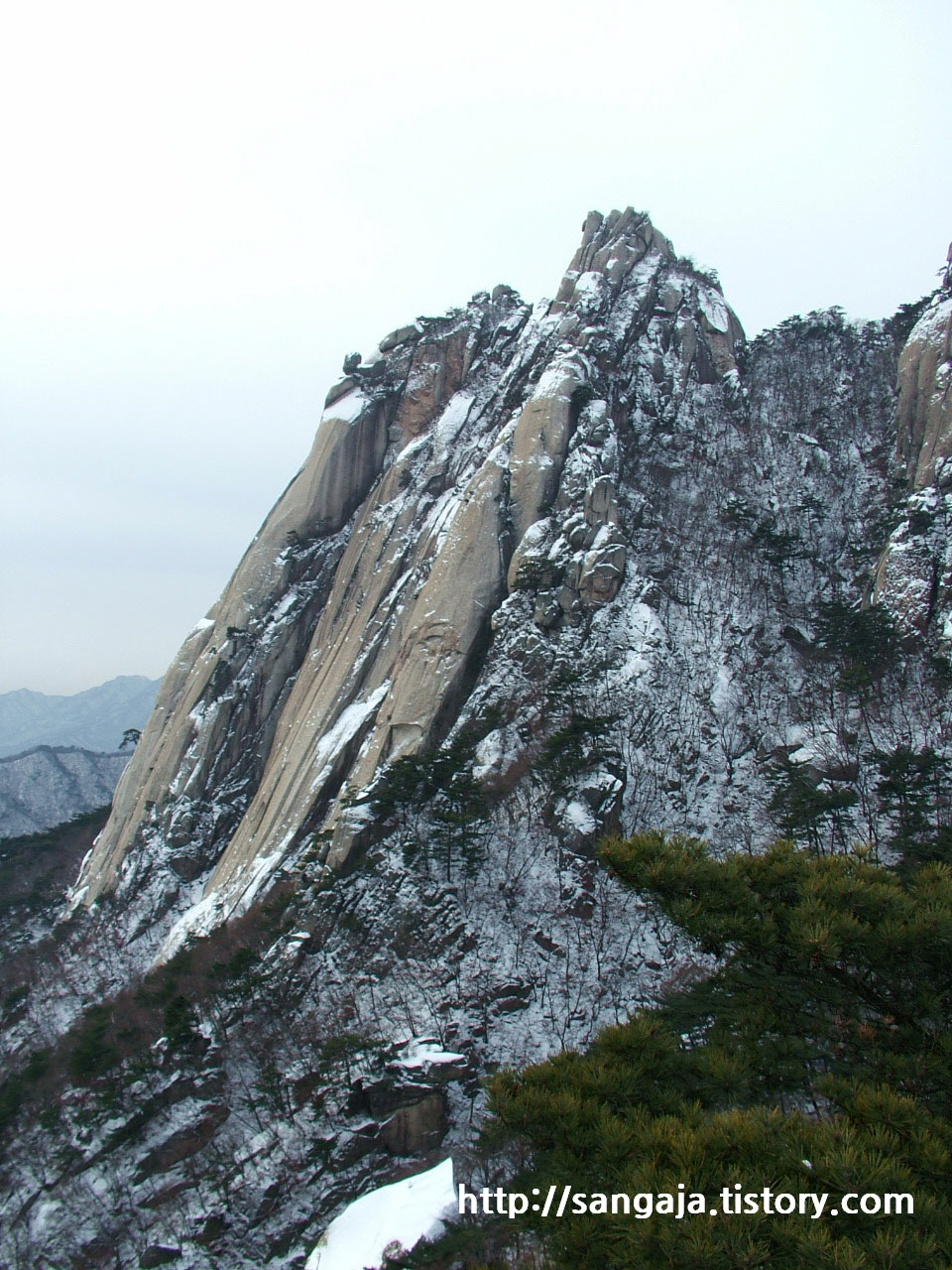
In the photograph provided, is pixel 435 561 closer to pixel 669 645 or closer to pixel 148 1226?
pixel 669 645

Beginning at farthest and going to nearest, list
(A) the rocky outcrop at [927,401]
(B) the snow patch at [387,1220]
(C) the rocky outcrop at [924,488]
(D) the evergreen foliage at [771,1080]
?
(A) the rocky outcrop at [927,401]
(C) the rocky outcrop at [924,488]
(B) the snow patch at [387,1220]
(D) the evergreen foliage at [771,1080]

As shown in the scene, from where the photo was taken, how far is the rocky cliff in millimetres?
17266

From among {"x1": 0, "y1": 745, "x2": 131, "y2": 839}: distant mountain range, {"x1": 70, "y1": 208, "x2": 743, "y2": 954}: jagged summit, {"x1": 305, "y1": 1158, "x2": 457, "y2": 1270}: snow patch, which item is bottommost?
{"x1": 0, "y1": 745, "x2": 131, "y2": 839}: distant mountain range

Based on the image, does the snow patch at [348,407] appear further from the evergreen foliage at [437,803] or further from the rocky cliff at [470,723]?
the evergreen foliage at [437,803]

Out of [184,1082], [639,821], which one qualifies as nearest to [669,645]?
[639,821]

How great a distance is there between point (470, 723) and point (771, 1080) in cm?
1894

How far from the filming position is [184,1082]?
1844 cm

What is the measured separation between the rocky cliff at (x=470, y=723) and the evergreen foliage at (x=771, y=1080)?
925 cm

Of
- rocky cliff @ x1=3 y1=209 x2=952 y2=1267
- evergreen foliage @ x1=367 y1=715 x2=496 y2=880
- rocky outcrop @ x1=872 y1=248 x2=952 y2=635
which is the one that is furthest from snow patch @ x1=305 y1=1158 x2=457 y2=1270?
rocky outcrop @ x1=872 y1=248 x2=952 y2=635

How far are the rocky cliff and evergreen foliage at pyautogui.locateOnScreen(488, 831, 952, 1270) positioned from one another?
9247mm

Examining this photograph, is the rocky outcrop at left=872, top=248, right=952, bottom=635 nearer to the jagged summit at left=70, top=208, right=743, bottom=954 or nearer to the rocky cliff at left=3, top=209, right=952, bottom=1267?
the rocky cliff at left=3, top=209, right=952, bottom=1267

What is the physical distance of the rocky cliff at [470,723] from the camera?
17.3m

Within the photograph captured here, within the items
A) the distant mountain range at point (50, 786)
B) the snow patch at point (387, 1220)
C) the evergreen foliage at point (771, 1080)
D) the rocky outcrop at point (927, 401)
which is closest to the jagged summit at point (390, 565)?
the snow patch at point (387, 1220)

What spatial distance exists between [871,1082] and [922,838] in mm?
15257
